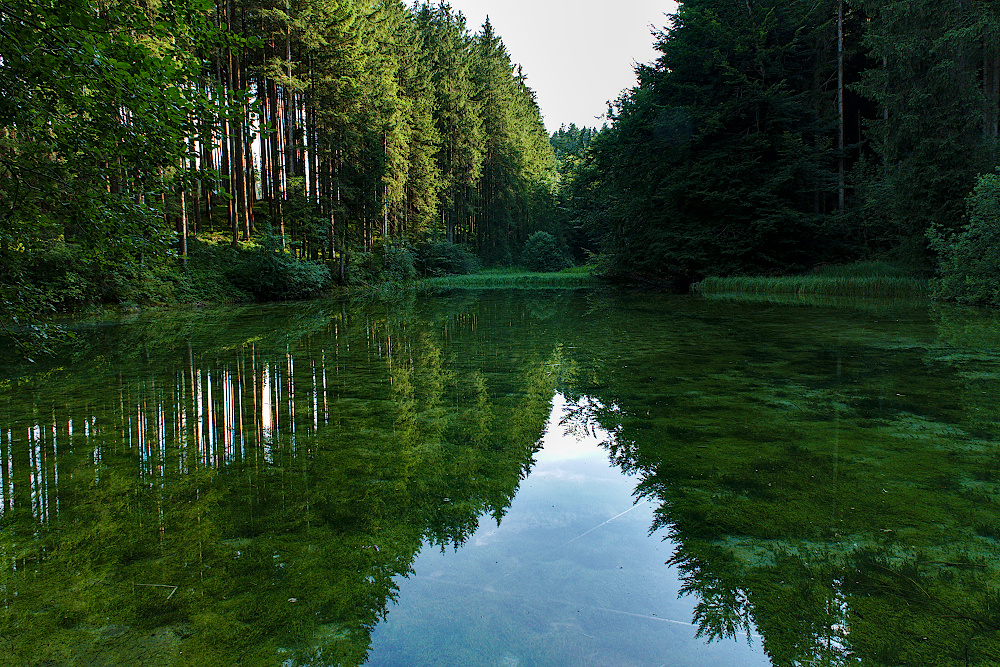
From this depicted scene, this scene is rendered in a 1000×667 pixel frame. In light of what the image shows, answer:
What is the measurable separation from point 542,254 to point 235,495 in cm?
4216

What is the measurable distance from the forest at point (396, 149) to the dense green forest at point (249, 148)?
48 millimetres

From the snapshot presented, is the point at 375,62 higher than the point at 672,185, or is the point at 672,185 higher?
the point at 375,62

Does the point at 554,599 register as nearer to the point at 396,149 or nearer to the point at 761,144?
the point at 761,144

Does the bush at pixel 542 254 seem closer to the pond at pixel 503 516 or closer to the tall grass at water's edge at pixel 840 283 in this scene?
the tall grass at water's edge at pixel 840 283

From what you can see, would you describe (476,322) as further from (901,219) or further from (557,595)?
(901,219)

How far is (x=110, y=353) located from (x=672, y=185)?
1962 centimetres

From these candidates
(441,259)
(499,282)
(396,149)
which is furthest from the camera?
(441,259)

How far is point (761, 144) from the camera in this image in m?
21.6

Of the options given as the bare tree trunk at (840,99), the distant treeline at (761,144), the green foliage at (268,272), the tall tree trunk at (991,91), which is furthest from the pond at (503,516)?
the bare tree trunk at (840,99)

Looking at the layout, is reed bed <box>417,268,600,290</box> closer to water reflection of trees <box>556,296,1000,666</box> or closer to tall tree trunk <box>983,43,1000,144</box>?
tall tree trunk <box>983,43,1000,144</box>

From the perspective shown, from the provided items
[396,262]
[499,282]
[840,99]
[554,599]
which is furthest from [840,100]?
[554,599]

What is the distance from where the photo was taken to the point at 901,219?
52.6 feet

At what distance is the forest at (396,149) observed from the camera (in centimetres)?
473

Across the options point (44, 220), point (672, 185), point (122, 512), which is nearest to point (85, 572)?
point (122, 512)
